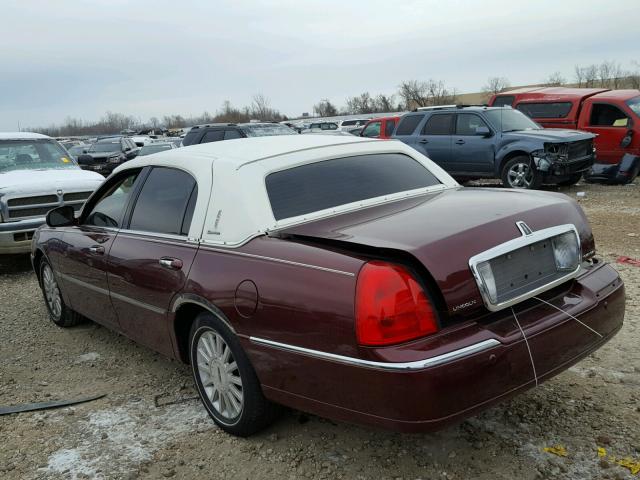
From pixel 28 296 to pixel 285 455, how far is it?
4810 millimetres

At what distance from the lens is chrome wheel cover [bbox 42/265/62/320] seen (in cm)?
532

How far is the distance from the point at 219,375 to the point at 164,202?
1.19 metres

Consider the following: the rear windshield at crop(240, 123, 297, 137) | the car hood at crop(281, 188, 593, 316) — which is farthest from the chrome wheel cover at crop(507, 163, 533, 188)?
the car hood at crop(281, 188, 593, 316)

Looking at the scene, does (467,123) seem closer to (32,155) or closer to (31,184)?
(32,155)

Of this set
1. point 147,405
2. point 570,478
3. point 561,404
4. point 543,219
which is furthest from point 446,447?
point 147,405

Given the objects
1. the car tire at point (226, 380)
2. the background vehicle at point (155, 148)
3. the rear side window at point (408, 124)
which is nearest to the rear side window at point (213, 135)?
the rear side window at point (408, 124)

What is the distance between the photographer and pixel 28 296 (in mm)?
6641

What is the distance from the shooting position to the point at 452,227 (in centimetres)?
269

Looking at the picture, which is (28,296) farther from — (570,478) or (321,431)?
(570,478)

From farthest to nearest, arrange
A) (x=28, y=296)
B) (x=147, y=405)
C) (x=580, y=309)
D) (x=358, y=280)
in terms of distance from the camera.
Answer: (x=28, y=296)
(x=147, y=405)
(x=580, y=309)
(x=358, y=280)

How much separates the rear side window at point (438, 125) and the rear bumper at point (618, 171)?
303 centimetres

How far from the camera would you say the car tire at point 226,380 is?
3008mm

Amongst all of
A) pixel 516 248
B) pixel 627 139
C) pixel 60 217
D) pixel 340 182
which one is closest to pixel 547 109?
pixel 627 139

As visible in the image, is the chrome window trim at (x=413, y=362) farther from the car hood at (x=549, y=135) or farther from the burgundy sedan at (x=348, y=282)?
the car hood at (x=549, y=135)
